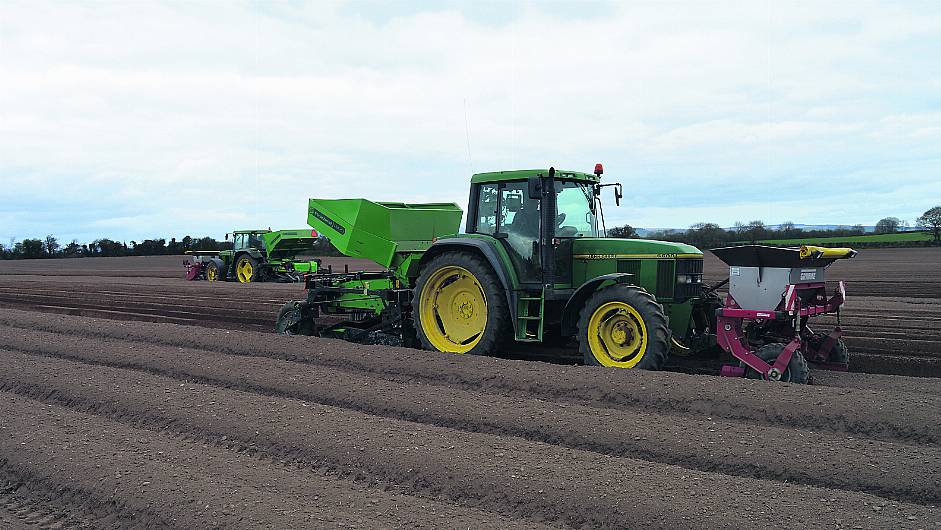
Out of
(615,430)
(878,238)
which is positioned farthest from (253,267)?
(878,238)

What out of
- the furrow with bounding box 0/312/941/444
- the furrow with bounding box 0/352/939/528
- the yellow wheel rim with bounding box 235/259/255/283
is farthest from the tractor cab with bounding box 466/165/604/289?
the yellow wheel rim with bounding box 235/259/255/283

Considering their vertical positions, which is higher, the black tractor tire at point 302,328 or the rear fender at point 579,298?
the rear fender at point 579,298

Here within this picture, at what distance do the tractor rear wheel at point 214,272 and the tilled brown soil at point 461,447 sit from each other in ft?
63.1

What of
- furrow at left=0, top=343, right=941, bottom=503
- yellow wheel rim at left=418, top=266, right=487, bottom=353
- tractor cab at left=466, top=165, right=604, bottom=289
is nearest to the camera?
furrow at left=0, top=343, right=941, bottom=503

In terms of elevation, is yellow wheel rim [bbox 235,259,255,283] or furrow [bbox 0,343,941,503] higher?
yellow wheel rim [bbox 235,259,255,283]

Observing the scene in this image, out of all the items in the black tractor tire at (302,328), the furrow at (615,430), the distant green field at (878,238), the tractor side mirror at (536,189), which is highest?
the distant green field at (878,238)

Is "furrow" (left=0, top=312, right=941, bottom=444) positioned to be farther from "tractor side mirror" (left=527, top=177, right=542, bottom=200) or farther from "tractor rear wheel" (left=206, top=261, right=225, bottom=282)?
"tractor rear wheel" (left=206, top=261, right=225, bottom=282)

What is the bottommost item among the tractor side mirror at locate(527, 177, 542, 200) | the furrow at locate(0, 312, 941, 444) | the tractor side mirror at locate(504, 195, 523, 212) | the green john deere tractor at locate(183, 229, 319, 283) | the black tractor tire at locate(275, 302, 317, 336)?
the furrow at locate(0, 312, 941, 444)

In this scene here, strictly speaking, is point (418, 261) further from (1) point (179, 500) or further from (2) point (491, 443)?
(1) point (179, 500)

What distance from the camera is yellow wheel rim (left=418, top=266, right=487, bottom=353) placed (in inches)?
350

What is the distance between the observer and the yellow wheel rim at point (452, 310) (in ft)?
29.1

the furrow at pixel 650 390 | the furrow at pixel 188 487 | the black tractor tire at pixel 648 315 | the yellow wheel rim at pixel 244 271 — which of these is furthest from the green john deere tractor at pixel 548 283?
the yellow wheel rim at pixel 244 271

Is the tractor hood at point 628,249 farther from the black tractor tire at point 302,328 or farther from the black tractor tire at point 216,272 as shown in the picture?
the black tractor tire at point 216,272

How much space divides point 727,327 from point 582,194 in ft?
7.59
